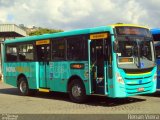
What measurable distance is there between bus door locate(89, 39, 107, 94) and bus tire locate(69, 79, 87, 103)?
1.95 ft

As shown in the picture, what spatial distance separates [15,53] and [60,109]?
7004 millimetres

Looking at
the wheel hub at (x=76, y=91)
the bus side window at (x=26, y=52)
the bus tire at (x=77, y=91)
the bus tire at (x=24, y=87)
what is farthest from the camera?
the bus tire at (x=24, y=87)

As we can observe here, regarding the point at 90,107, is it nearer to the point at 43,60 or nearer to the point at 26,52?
the point at 43,60

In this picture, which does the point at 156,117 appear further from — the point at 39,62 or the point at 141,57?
the point at 39,62

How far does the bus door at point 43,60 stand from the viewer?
1728 centimetres

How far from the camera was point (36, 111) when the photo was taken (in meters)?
13.2

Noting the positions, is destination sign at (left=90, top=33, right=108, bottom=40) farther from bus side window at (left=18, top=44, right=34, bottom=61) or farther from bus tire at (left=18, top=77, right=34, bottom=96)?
bus tire at (left=18, top=77, right=34, bottom=96)

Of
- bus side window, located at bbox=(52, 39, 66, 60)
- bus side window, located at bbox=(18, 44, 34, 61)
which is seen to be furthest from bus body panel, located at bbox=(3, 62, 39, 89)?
bus side window, located at bbox=(52, 39, 66, 60)

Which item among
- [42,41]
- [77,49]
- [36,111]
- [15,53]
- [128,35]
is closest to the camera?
[36,111]

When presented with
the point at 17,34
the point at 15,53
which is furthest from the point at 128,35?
the point at 17,34

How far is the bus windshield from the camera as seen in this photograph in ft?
45.1

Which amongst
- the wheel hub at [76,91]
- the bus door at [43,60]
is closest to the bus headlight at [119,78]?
the wheel hub at [76,91]

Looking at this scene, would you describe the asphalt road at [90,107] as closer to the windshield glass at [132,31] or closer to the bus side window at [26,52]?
the windshield glass at [132,31]

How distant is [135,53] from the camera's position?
46.5 feet
